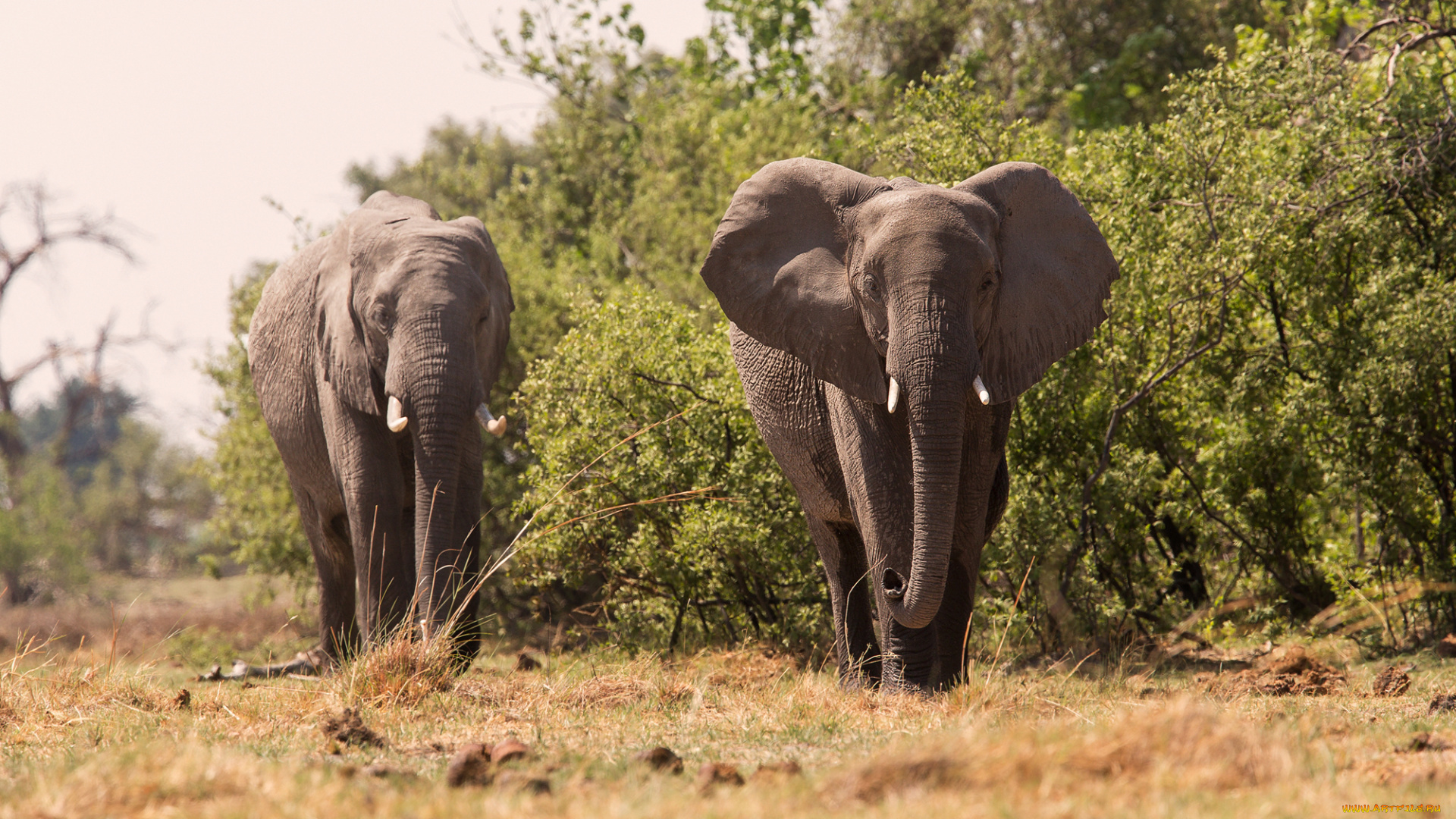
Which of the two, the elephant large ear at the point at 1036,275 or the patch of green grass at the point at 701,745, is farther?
the elephant large ear at the point at 1036,275

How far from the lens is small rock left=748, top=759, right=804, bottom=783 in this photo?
4082 mm

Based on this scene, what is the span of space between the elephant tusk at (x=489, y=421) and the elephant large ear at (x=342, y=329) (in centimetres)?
77

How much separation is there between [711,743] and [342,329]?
4.58 m

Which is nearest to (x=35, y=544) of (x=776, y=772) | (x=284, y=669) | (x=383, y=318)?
(x=284, y=669)

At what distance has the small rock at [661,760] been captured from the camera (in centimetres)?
443

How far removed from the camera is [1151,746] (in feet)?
12.7

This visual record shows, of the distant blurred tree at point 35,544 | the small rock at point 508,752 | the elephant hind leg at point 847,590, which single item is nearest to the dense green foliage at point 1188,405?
the elephant hind leg at point 847,590

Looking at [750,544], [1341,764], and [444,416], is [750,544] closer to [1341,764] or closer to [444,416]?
[444,416]

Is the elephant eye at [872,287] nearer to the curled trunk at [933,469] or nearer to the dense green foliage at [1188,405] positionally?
the curled trunk at [933,469]

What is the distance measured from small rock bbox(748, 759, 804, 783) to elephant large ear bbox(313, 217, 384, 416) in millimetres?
4699

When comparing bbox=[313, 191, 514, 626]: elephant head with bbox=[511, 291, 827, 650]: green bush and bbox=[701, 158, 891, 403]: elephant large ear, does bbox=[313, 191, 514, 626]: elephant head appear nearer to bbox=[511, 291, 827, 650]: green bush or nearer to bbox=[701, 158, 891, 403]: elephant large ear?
bbox=[511, 291, 827, 650]: green bush

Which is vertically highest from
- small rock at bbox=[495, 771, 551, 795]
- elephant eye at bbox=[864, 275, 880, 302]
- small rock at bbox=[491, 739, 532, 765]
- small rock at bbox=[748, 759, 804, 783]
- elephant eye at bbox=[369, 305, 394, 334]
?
elephant eye at bbox=[369, 305, 394, 334]

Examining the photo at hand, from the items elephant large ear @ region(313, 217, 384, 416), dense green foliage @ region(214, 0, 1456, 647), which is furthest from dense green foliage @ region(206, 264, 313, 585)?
elephant large ear @ region(313, 217, 384, 416)

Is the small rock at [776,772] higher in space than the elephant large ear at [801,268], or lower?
lower
